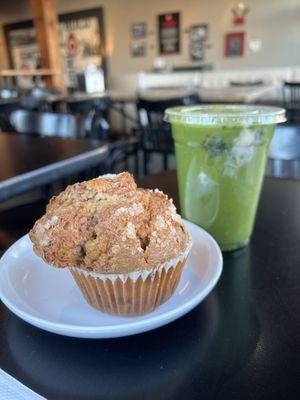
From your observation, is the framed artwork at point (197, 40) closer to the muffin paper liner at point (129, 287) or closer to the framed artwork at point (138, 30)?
the framed artwork at point (138, 30)

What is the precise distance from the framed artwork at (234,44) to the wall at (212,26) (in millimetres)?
85

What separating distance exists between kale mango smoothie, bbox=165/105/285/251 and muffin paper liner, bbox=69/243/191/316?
17 cm

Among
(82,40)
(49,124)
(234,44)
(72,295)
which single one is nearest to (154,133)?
(49,124)

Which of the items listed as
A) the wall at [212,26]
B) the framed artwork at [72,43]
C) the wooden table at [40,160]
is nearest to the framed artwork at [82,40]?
the framed artwork at [72,43]

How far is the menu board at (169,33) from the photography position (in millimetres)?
6609

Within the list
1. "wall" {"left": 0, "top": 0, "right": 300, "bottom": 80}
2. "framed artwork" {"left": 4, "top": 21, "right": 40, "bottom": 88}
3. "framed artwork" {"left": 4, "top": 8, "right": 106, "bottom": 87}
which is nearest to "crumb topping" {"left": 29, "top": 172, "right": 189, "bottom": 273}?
"wall" {"left": 0, "top": 0, "right": 300, "bottom": 80}

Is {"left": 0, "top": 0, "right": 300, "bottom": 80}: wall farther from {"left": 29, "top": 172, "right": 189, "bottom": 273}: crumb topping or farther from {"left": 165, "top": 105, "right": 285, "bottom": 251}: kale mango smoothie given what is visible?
{"left": 29, "top": 172, "right": 189, "bottom": 273}: crumb topping

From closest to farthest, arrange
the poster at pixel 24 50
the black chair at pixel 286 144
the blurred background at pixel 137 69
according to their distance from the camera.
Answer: the black chair at pixel 286 144 < the blurred background at pixel 137 69 < the poster at pixel 24 50

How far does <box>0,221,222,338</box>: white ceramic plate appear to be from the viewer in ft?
1.27

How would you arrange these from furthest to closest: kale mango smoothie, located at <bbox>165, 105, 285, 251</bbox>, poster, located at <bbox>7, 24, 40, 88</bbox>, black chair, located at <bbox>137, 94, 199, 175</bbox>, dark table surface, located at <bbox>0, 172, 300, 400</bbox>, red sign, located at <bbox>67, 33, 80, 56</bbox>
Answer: poster, located at <bbox>7, 24, 40, 88</bbox> < red sign, located at <bbox>67, 33, 80, 56</bbox> < black chair, located at <bbox>137, 94, 199, 175</bbox> < kale mango smoothie, located at <bbox>165, 105, 285, 251</bbox> < dark table surface, located at <bbox>0, 172, 300, 400</bbox>

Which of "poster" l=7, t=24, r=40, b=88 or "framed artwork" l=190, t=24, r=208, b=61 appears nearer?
"framed artwork" l=190, t=24, r=208, b=61

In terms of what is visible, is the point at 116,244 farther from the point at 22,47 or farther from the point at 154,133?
the point at 22,47

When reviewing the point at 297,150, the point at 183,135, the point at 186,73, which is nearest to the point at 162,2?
the point at 186,73

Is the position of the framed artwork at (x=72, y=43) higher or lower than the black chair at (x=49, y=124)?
higher
